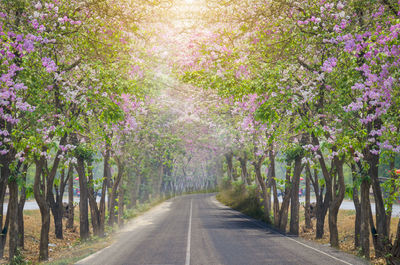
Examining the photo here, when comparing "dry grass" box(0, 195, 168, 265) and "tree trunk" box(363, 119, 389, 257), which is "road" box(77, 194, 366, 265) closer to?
"dry grass" box(0, 195, 168, 265)

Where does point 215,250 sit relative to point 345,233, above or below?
above

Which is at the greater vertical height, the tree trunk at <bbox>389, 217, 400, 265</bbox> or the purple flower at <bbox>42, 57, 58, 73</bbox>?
the purple flower at <bbox>42, 57, 58, 73</bbox>

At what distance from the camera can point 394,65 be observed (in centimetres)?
1051

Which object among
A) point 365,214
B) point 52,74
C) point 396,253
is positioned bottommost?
point 396,253

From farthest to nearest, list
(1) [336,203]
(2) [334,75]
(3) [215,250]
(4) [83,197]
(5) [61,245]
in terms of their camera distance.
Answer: (5) [61,245], (4) [83,197], (1) [336,203], (3) [215,250], (2) [334,75]

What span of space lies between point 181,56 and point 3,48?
14494mm

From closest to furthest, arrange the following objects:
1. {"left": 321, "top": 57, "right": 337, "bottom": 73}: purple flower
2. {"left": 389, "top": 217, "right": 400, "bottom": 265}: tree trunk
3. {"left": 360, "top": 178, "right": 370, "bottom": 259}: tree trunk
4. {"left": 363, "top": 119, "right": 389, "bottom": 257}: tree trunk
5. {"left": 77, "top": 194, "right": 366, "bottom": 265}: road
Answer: {"left": 389, "top": 217, "right": 400, "bottom": 265}: tree trunk
{"left": 321, "top": 57, "right": 337, "bottom": 73}: purple flower
{"left": 77, "top": 194, "right": 366, "bottom": 265}: road
{"left": 363, "top": 119, "right": 389, "bottom": 257}: tree trunk
{"left": 360, "top": 178, "right": 370, "bottom": 259}: tree trunk

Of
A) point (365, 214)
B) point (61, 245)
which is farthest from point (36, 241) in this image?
point (365, 214)

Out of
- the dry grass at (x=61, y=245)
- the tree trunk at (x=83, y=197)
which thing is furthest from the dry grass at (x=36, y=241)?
the tree trunk at (x=83, y=197)

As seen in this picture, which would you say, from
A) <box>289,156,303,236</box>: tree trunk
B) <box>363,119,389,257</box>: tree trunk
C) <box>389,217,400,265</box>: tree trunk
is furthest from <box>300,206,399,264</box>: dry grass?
<box>389,217,400,265</box>: tree trunk

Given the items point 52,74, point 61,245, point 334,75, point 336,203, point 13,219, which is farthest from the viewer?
point 61,245

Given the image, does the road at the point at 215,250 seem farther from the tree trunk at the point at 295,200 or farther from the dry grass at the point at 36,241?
the dry grass at the point at 36,241

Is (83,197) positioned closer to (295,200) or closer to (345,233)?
(295,200)

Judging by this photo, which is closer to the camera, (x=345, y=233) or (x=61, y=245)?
(x=61, y=245)
